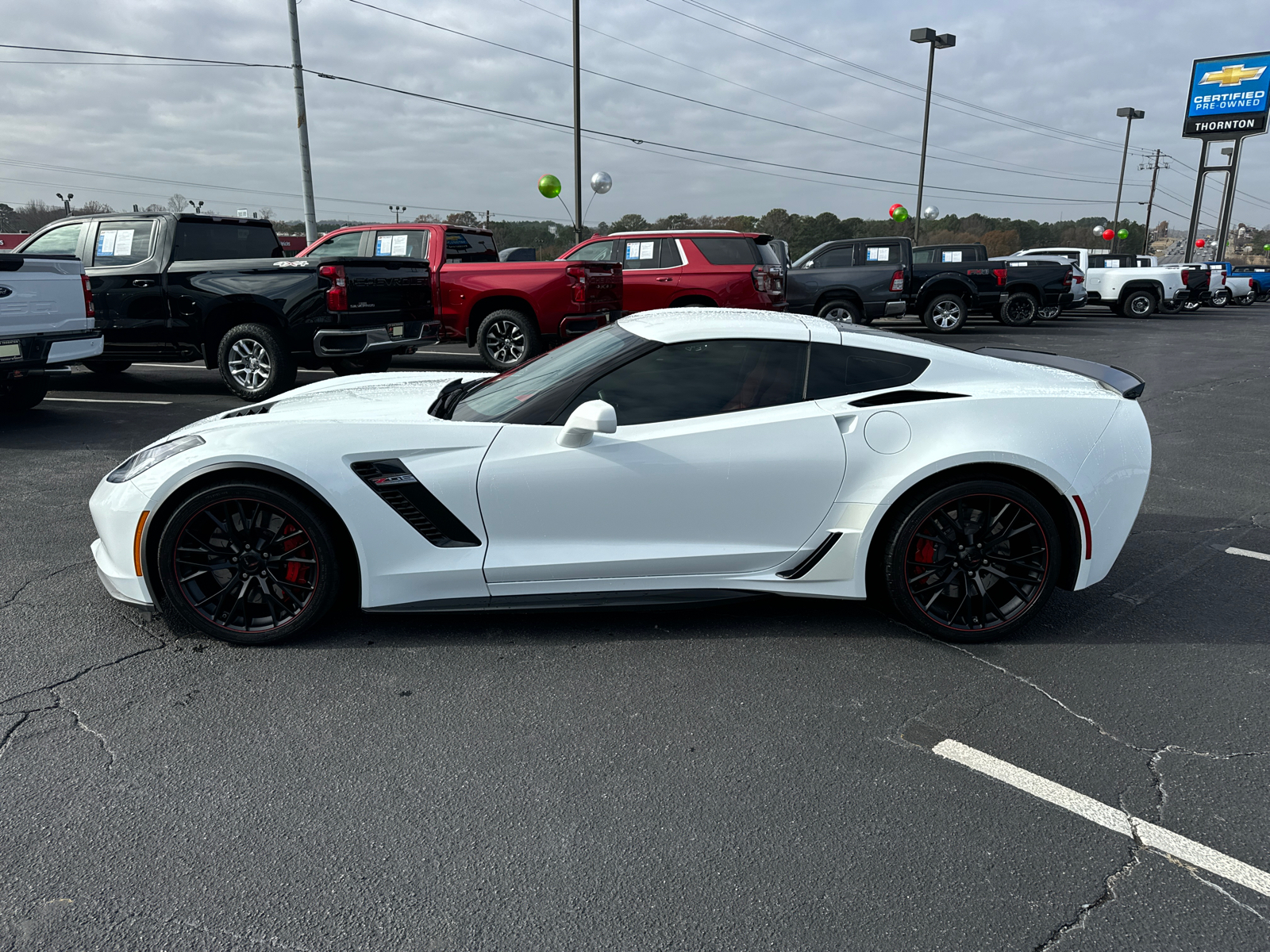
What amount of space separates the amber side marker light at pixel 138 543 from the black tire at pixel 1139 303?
28068mm

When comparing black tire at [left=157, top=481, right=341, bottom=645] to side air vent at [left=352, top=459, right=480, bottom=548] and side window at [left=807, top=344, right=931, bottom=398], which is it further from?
side window at [left=807, top=344, right=931, bottom=398]

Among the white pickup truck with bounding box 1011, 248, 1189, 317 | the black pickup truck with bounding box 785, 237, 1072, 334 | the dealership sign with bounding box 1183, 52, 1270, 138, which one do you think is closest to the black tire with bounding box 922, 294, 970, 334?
the black pickup truck with bounding box 785, 237, 1072, 334

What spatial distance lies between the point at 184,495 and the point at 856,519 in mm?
2685

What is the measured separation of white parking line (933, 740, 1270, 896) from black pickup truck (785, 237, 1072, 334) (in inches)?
462

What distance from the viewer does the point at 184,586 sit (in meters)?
3.51

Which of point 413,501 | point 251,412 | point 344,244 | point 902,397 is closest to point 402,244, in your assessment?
point 344,244

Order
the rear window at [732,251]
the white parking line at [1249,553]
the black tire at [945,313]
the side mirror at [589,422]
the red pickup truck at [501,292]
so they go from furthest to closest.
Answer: the black tire at [945,313] < the rear window at [732,251] < the red pickup truck at [501,292] < the white parking line at [1249,553] < the side mirror at [589,422]

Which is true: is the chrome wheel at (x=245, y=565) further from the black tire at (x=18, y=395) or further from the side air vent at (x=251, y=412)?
the black tire at (x=18, y=395)

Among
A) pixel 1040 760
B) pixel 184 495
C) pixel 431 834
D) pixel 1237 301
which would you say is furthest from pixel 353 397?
pixel 1237 301

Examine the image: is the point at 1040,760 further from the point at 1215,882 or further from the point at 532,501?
the point at 532,501

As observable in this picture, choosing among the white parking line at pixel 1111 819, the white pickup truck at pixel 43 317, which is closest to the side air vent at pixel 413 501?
the white parking line at pixel 1111 819

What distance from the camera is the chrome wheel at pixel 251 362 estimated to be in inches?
358

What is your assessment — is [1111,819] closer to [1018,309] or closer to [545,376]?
[545,376]

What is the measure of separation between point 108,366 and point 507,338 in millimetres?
4879
